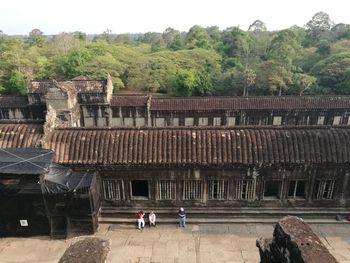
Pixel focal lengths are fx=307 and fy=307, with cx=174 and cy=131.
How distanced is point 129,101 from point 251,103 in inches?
500

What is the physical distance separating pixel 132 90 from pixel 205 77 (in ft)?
45.0

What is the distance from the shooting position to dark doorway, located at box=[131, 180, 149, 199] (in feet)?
50.3

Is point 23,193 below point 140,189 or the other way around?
the other way around

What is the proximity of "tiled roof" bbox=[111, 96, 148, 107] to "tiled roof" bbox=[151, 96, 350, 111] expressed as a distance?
3.72 feet

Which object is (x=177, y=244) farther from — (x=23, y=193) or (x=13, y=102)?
(x=13, y=102)

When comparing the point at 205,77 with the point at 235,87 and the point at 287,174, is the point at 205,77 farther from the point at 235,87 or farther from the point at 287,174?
the point at 287,174

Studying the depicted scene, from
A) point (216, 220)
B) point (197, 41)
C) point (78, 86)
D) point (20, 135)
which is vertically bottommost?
point (216, 220)

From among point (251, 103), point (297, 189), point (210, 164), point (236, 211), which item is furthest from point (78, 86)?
point (297, 189)

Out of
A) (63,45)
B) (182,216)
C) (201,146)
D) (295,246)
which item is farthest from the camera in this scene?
(63,45)

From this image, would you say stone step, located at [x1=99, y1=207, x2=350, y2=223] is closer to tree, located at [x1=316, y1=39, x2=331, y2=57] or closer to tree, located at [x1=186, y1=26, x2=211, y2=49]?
tree, located at [x1=316, y1=39, x2=331, y2=57]

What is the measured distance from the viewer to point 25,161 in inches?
528

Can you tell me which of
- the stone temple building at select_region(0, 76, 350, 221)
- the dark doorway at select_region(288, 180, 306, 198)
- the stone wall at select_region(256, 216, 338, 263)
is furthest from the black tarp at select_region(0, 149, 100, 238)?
the dark doorway at select_region(288, 180, 306, 198)

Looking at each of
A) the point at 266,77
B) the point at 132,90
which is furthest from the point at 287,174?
the point at 132,90

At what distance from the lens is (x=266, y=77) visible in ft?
139
